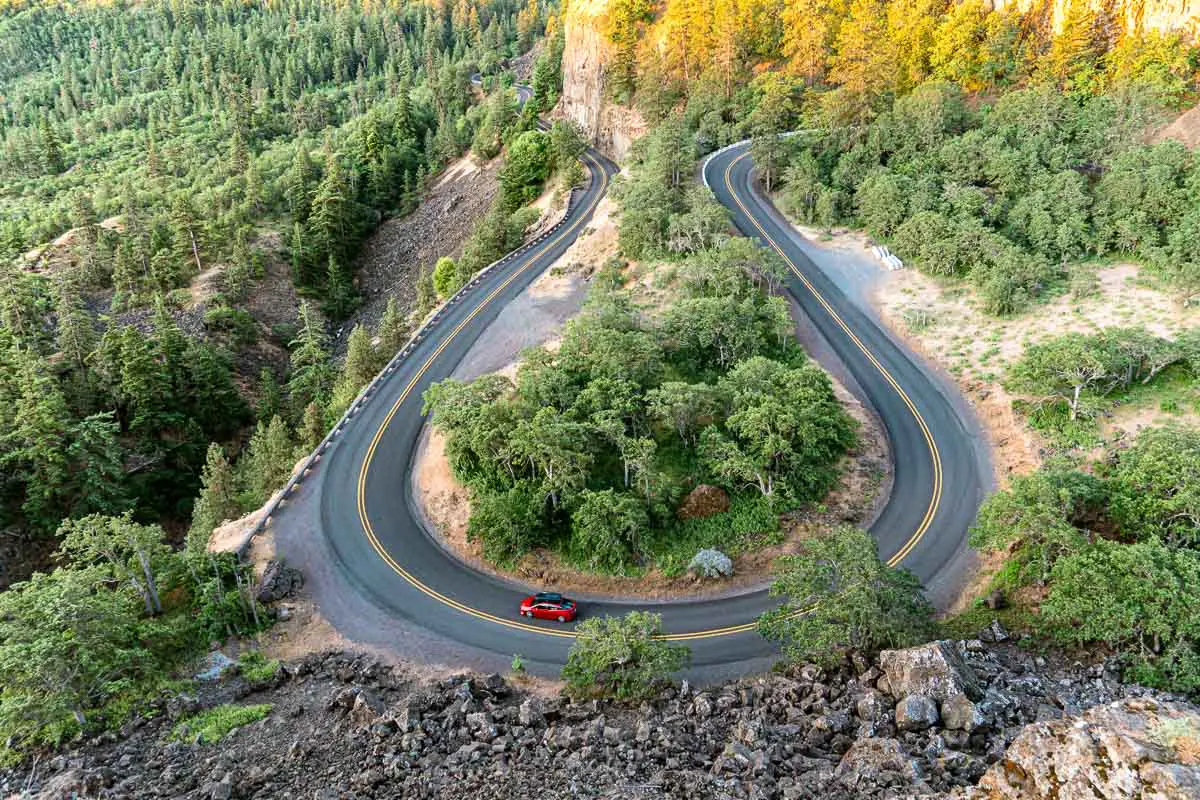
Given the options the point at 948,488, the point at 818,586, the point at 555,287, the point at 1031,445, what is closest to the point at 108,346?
the point at 555,287

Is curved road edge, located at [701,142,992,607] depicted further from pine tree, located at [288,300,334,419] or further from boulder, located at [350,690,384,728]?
pine tree, located at [288,300,334,419]


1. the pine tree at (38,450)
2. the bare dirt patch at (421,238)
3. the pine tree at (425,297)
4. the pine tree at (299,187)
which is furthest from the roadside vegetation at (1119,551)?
the pine tree at (299,187)

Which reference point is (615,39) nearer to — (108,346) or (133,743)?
(108,346)

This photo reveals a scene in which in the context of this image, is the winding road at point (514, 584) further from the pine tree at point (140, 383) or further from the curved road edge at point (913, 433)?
the pine tree at point (140, 383)

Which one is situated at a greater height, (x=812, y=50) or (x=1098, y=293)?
(x=812, y=50)

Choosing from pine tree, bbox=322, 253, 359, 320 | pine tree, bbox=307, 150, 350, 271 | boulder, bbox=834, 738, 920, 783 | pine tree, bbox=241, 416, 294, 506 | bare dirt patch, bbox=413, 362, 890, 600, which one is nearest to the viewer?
boulder, bbox=834, 738, 920, 783

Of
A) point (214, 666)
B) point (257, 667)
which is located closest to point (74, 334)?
point (214, 666)

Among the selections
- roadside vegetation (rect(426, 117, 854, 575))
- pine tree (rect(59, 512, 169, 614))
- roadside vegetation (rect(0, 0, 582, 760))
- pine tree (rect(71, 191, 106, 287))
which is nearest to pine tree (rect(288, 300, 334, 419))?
roadside vegetation (rect(0, 0, 582, 760))
